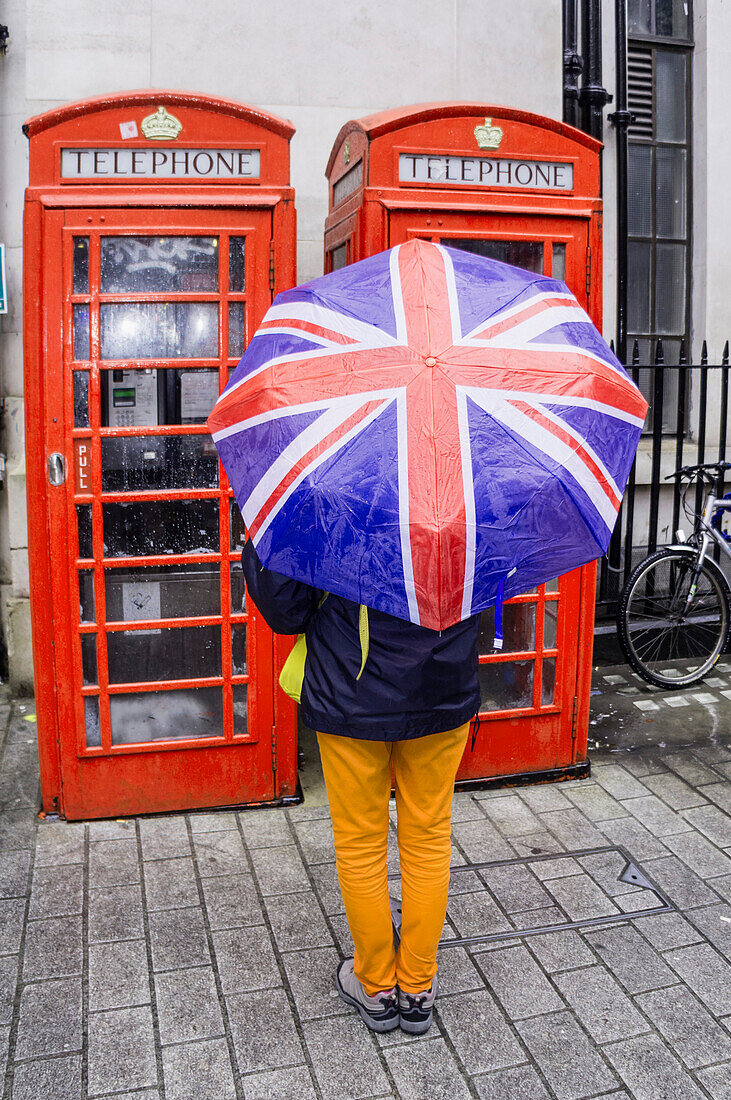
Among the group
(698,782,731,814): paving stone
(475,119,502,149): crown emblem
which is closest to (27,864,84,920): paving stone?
(698,782,731,814): paving stone

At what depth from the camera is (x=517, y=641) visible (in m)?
4.42

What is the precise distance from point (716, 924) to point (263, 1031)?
1.65 m

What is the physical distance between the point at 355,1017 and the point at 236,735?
148cm

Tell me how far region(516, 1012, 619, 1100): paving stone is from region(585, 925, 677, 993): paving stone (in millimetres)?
296

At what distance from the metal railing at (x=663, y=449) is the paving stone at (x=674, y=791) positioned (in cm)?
155

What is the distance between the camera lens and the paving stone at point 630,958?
305 cm

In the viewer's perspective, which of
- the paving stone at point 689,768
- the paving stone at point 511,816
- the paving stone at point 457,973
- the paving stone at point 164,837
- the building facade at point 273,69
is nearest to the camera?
the paving stone at point 457,973

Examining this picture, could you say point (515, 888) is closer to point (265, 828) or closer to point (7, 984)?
point (265, 828)

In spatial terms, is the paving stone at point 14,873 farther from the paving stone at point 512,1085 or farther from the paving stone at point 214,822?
the paving stone at point 512,1085

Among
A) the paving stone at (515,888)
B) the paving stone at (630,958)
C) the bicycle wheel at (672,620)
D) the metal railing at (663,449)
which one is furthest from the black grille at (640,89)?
the paving stone at (630,958)

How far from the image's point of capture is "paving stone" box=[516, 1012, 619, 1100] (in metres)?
2.62

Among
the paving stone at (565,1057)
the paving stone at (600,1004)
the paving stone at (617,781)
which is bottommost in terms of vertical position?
the paving stone at (565,1057)

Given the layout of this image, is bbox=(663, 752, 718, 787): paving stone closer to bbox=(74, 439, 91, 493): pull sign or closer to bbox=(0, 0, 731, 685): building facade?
bbox=(74, 439, 91, 493): pull sign

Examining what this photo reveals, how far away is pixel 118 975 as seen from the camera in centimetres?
306
